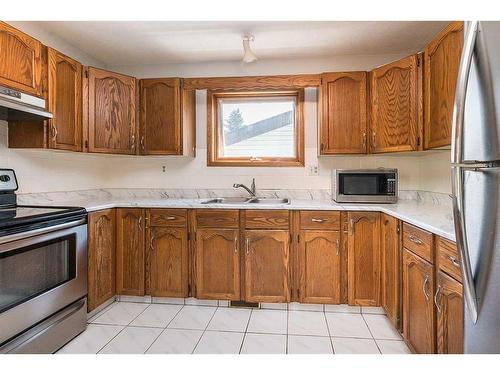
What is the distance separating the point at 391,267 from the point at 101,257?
220cm

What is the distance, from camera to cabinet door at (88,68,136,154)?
7.98 ft

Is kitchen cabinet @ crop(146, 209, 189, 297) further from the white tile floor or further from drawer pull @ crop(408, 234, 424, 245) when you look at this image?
drawer pull @ crop(408, 234, 424, 245)

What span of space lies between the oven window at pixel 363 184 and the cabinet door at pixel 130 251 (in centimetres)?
176

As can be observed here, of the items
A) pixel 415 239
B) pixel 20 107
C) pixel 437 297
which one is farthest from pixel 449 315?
pixel 20 107

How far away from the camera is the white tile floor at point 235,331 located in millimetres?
1813

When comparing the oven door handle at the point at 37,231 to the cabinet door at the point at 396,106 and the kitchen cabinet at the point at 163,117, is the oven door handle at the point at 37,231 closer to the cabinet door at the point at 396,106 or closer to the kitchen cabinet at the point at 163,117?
the kitchen cabinet at the point at 163,117

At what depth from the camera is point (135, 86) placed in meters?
2.68

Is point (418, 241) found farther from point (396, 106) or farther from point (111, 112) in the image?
point (111, 112)

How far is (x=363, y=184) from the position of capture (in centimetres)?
245

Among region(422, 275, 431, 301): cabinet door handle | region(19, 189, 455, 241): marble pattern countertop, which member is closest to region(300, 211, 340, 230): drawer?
region(19, 189, 455, 241): marble pattern countertop

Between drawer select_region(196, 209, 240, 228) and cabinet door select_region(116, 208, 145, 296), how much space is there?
505 mm

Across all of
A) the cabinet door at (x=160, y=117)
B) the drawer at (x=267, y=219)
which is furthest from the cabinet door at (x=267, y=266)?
the cabinet door at (x=160, y=117)
